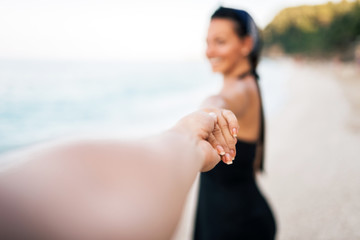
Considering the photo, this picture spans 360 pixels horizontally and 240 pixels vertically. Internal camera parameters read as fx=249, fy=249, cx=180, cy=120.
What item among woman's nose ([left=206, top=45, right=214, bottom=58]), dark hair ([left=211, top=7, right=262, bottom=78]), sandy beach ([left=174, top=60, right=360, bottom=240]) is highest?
dark hair ([left=211, top=7, right=262, bottom=78])

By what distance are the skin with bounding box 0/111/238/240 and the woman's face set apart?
1485mm

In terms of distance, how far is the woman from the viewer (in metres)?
1.79

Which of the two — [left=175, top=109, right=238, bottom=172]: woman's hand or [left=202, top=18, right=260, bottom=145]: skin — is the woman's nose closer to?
[left=202, top=18, right=260, bottom=145]: skin

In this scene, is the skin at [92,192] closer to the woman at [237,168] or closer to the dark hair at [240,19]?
the woman at [237,168]

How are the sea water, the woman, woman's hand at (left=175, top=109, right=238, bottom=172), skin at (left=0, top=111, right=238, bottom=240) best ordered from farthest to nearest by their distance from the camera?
the sea water
the woman
woman's hand at (left=175, top=109, right=238, bottom=172)
skin at (left=0, top=111, right=238, bottom=240)

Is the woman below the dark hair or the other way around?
below

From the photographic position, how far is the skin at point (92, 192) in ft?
1.14

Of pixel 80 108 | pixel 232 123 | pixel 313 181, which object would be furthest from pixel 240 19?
pixel 80 108

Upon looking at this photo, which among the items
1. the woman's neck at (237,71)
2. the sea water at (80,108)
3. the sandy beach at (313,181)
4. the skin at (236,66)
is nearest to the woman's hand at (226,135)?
the skin at (236,66)

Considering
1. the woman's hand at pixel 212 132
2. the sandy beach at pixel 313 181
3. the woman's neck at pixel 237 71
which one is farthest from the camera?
the sandy beach at pixel 313 181

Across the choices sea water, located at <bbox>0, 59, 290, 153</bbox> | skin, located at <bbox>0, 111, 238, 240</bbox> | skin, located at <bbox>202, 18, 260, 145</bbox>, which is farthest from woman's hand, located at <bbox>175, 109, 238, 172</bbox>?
sea water, located at <bbox>0, 59, 290, 153</bbox>

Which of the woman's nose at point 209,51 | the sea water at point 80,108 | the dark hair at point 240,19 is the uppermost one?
the dark hair at point 240,19

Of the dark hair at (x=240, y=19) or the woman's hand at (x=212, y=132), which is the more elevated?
the dark hair at (x=240, y=19)

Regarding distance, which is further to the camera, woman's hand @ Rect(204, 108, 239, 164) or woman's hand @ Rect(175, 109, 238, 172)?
woman's hand @ Rect(204, 108, 239, 164)
